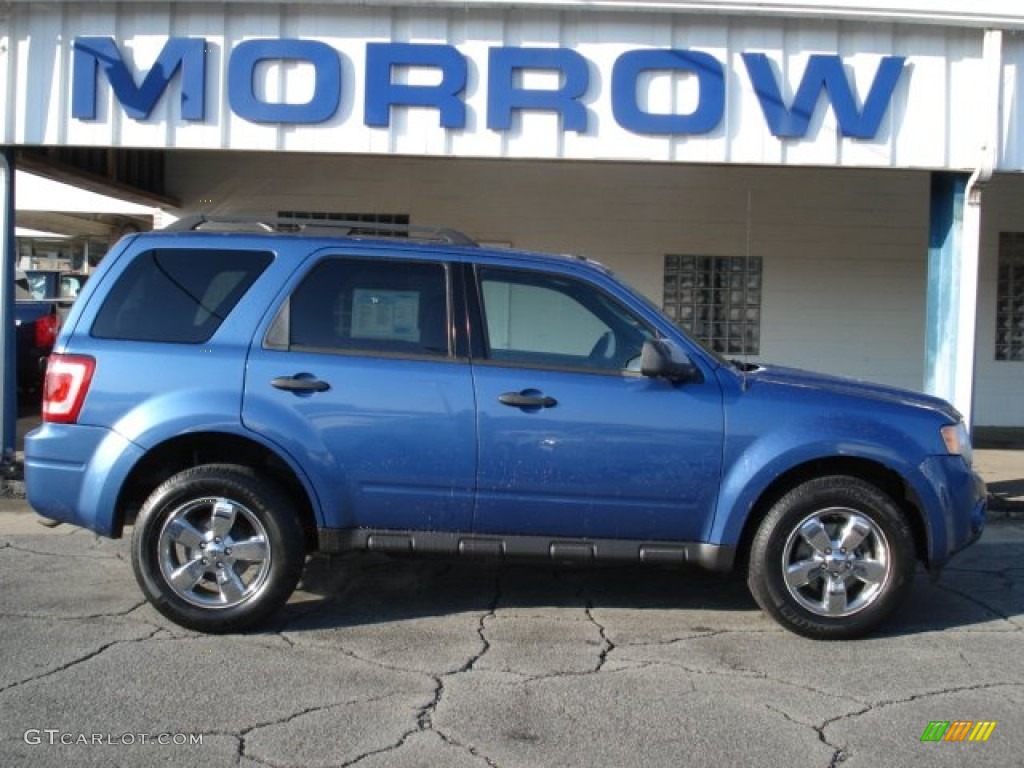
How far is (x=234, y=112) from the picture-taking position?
26.8 ft

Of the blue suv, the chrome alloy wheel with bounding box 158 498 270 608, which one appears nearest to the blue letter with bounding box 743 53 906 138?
the blue suv

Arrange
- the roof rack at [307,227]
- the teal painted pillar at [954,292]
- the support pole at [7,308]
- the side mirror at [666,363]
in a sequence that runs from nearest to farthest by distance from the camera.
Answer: the side mirror at [666,363]
the roof rack at [307,227]
the support pole at [7,308]
the teal painted pillar at [954,292]

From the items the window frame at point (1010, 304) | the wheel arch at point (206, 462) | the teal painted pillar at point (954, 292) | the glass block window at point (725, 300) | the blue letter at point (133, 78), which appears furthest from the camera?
the window frame at point (1010, 304)

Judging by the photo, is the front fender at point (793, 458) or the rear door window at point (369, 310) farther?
the rear door window at point (369, 310)

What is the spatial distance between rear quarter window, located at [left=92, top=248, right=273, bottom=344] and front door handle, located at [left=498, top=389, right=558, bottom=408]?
1423mm

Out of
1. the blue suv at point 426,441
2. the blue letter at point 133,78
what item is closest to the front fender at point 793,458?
Result: the blue suv at point 426,441

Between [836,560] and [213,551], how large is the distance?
122 inches

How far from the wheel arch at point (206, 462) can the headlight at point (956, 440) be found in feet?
10.6

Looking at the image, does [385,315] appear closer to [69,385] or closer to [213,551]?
[213,551]

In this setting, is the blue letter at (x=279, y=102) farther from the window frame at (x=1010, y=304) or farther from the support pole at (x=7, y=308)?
the window frame at (x=1010, y=304)

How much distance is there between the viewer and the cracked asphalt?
148 inches

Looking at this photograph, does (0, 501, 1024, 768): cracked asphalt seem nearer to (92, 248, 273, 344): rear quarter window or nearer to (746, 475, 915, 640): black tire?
(746, 475, 915, 640): black tire

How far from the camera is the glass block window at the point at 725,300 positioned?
1264 cm

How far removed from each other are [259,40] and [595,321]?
4538mm
